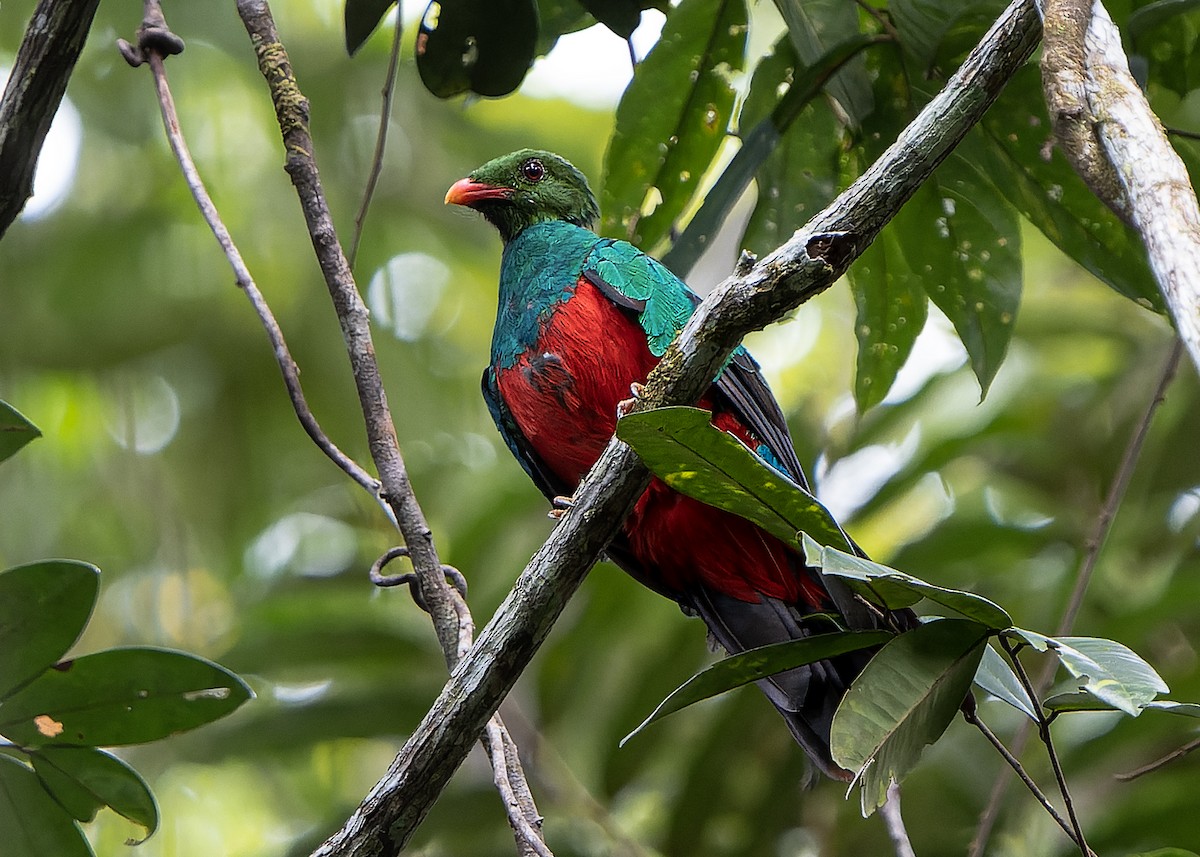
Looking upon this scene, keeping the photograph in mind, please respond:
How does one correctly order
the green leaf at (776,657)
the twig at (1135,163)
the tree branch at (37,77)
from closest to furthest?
1. the twig at (1135,163)
2. the green leaf at (776,657)
3. the tree branch at (37,77)

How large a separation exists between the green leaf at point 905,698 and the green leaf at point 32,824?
146 centimetres

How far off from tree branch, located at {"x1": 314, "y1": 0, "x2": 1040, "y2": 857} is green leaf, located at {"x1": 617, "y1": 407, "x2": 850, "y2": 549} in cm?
18

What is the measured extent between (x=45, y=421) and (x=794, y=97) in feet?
21.4

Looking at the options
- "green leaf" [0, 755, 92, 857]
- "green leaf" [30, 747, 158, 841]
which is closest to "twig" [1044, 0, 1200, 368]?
"green leaf" [30, 747, 158, 841]

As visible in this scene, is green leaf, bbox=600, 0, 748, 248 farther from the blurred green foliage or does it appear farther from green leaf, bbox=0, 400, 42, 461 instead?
green leaf, bbox=0, 400, 42, 461

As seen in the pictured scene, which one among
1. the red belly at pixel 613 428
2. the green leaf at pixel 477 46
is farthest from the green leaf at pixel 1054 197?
the green leaf at pixel 477 46

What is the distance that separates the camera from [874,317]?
3146mm

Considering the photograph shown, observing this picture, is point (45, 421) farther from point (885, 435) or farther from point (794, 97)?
point (794, 97)

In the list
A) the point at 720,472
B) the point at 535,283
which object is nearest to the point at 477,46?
the point at 535,283

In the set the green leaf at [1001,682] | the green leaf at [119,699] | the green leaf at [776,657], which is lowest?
the green leaf at [119,699]

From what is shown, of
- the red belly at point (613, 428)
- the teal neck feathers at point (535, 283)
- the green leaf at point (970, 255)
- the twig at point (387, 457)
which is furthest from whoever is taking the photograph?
the teal neck feathers at point (535, 283)

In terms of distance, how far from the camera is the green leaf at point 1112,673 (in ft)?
4.97

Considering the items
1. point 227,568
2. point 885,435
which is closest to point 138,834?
point 227,568

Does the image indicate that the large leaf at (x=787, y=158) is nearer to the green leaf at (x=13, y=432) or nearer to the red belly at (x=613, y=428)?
the red belly at (x=613, y=428)
